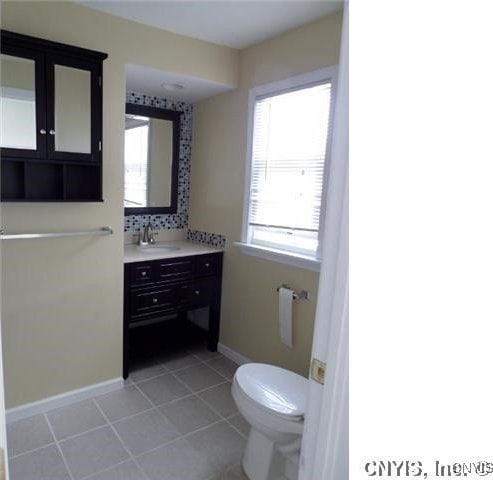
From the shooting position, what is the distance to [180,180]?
327cm

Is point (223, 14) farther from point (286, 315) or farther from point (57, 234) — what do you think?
point (286, 315)

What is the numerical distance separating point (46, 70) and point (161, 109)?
1.21 metres

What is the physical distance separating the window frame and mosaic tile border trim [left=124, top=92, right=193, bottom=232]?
802 mm

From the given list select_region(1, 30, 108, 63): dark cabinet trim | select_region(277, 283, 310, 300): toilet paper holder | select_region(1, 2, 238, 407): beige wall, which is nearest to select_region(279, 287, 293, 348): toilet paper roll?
select_region(277, 283, 310, 300): toilet paper holder

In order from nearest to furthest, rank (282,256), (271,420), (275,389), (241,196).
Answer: (271,420) → (275,389) → (282,256) → (241,196)

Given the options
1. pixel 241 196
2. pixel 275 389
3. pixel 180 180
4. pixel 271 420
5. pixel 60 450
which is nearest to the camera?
pixel 271 420

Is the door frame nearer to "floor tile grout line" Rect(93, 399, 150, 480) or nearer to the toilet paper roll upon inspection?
"floor tile grout line" Rect(93, 399, 150, 480)

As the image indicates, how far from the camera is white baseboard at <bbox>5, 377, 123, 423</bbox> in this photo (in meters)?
2.12

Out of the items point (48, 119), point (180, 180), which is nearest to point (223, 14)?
point (48, 119)

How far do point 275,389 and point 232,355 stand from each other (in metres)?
1.22

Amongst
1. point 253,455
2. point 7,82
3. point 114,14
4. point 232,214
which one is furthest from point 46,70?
point 253,455

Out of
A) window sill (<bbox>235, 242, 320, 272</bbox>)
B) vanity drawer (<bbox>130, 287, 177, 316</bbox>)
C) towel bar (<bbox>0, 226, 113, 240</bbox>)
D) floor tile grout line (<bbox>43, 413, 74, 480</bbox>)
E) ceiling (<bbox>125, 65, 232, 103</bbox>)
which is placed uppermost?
ceiling (<bbox>125, 65, 232, 103</bbox>)

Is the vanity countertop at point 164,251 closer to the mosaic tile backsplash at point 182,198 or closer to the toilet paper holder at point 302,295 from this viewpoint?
the mosaic tile backsplash at point 182,198

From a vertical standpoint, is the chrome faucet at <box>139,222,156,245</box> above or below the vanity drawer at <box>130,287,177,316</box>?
above
